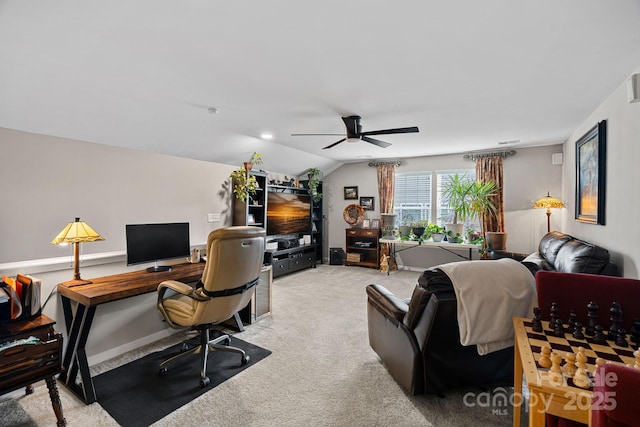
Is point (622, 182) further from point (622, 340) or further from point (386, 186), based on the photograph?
point (386, 186)

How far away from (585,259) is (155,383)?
3.58m

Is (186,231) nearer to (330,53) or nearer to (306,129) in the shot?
(306,129)

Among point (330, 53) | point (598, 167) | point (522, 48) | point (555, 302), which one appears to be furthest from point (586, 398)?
point (598, 167)

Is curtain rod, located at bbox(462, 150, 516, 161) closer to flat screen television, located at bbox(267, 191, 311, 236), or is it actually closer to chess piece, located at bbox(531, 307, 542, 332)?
flat screen television, located at bbox(267, 191, 311, 236)

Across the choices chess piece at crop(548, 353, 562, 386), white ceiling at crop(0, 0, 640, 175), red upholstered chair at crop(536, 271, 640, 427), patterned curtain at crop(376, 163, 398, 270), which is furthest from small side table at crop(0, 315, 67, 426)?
patterned curtain at crop(376, 163, 398, 270)

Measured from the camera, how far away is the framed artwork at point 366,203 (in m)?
6.62

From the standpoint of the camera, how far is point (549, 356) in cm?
121

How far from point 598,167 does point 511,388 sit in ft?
7.21

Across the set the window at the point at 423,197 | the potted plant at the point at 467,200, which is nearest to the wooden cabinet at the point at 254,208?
the window at the point at 423,197

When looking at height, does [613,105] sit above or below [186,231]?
above

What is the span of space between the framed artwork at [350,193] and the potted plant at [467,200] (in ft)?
6.56

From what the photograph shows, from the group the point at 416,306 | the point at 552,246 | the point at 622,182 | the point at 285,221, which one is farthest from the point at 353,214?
the point at 416,306

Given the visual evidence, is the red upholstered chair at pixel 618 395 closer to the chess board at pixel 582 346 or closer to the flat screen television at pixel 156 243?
the chess board at pixel 582 346

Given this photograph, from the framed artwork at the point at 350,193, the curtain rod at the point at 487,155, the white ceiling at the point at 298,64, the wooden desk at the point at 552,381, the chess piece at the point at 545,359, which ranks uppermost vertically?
the white ceiling at the point at 298,64
